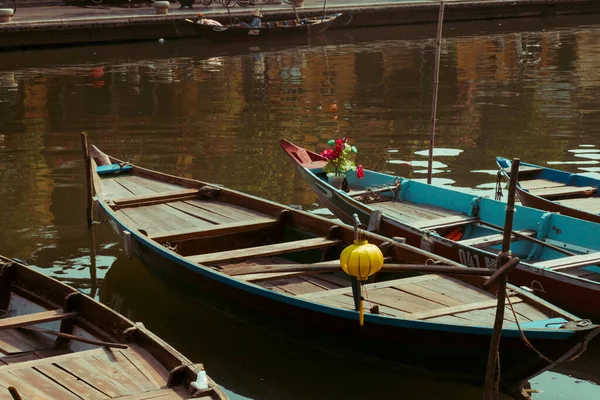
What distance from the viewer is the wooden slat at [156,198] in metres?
11.6

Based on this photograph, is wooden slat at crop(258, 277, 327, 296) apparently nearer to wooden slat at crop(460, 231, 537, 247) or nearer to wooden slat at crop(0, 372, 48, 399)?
wooden slat at crop(460, 231, 537, 247)

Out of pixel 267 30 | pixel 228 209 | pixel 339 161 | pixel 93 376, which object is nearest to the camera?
pixel 93 376

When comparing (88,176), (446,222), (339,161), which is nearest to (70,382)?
(446,222)

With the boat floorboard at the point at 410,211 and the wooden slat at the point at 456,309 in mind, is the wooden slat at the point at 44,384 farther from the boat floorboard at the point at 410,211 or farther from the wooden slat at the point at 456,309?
the boat floorboard at the point at 410,211

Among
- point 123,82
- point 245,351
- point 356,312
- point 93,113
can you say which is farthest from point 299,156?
point 123,82

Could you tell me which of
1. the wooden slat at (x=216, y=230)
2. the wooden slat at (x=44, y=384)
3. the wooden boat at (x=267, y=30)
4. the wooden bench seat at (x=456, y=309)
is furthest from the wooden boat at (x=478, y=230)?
the wooden boat at (x=267, y=30)

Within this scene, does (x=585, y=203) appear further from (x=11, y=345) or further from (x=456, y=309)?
(x=11, y=345)

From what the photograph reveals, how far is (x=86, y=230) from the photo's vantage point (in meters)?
13.2

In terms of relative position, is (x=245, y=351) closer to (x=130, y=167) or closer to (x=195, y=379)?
(x=195, y=379)

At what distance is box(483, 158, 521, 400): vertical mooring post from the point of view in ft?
22.4

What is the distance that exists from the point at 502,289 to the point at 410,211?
4.62m

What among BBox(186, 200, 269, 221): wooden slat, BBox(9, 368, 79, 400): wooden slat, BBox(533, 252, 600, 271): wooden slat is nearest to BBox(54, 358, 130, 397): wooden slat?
BBox(9, 368, 79, 400): wooden slat

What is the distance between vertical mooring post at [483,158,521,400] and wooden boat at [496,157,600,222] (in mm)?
3879

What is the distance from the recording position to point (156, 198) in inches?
463
